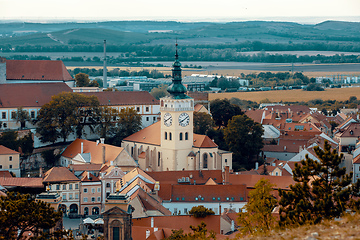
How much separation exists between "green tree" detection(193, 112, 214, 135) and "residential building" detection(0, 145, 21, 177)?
814 inches

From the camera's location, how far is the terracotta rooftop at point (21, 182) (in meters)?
69.7

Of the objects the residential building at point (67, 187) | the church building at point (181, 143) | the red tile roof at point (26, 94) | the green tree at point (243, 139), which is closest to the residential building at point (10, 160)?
the residential building at point (67, 187)

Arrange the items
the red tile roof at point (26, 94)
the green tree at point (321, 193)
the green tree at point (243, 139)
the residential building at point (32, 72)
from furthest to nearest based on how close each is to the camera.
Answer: the residential building at point (32, 72)
the red tile roof at point (26, 94)
the green tree at point (243, 139)
the green tree at point (321, 193)

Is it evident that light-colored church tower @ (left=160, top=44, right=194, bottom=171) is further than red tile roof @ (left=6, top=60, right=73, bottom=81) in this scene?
No

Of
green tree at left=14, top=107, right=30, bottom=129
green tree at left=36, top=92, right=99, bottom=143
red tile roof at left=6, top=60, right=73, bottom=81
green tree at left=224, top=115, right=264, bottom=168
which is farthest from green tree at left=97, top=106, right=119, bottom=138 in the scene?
red tile roof at left=6, top=60, right=73, bottom=81

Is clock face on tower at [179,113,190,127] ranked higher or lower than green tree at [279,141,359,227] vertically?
lower

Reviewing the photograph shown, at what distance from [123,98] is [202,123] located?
13.5m

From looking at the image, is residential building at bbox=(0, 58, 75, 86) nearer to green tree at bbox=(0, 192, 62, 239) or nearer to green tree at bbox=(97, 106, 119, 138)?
green tree at bbox=(97, 106, 119, 138)

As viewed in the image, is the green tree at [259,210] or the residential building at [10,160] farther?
the residential building at [10,160]

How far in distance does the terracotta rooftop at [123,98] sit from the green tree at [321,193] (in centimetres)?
5972

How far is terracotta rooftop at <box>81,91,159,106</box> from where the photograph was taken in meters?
96.9

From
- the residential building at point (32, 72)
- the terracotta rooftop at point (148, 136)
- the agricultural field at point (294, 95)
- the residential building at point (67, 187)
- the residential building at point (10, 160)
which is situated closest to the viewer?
the residential building at point (67, 187)

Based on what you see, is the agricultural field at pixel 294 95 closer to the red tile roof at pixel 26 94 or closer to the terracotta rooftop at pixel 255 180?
the red tile roof at pixel 26 94

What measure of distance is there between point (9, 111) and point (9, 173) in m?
16.1
